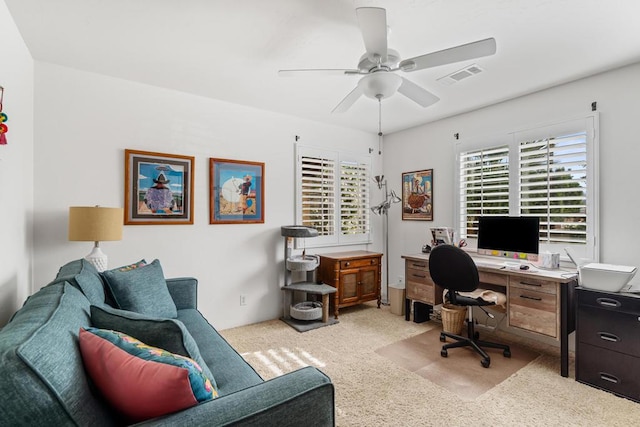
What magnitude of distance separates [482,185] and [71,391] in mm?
3934

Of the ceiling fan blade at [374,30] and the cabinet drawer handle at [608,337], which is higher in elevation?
the ceiling fan blade at [374,30]

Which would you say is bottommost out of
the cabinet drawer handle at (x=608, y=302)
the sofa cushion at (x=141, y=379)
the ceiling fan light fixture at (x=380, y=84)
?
the cabinet drawer handle at (x=608, y=302)

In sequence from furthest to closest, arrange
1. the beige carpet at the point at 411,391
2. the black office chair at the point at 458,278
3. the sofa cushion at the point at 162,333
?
the black office chair at the point at 458,278 < the beige carpet at the point at 411,391 < the sofa cushion at the point at 162,333

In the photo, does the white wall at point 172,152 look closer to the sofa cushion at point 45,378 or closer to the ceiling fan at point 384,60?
the ceiling fan at point 384,60

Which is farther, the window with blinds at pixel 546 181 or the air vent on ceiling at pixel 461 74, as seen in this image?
the window with blinds at pixel 546 181

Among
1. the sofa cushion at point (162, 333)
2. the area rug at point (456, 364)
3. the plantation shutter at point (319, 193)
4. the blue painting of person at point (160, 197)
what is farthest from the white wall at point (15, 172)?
the area rug at point (456, 364)

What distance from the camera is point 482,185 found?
3686 millimetres

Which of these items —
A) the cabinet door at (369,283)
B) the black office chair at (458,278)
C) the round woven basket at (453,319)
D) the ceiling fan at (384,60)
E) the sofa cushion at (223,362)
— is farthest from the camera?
the cabinet door at (369,283)

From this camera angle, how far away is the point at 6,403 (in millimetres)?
704

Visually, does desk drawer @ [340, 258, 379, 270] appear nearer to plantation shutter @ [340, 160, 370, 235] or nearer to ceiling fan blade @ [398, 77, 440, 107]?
plantation shutter @ [340, 160, 370, 235]

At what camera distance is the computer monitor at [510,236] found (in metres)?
3.03

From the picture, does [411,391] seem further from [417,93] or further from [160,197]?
[160,197]

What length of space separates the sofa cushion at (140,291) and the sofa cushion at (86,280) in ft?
0.28

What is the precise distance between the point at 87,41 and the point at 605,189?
4.41 metres
